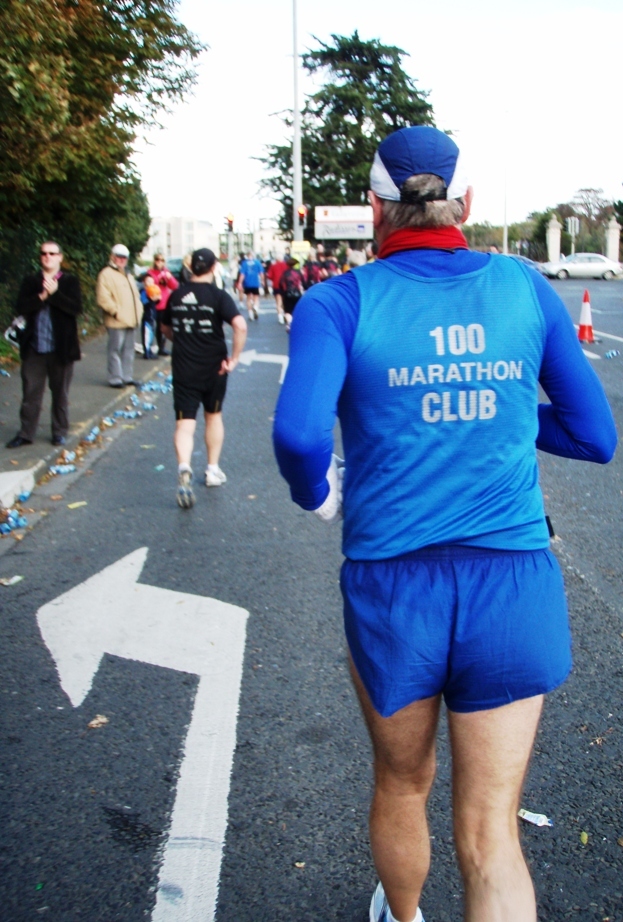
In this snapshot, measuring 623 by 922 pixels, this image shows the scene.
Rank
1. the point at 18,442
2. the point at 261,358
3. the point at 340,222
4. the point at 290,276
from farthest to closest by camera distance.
Answer: the point at 340,222 < the point at 290,276 < the point at 261,358 < the point at 18,442

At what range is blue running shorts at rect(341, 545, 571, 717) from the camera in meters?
1.96

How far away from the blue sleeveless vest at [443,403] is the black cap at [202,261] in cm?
532

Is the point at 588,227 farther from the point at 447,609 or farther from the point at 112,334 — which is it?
the point at 447,609

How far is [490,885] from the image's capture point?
1.97 m

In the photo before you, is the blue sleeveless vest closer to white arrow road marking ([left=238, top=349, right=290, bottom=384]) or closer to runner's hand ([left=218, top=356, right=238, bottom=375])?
runner's hand ([left=218, top=356, right=238, bottom=375])

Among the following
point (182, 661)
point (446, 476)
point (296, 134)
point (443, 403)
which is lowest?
point (182, 661)

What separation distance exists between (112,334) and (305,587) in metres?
8.81

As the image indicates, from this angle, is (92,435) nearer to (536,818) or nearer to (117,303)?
(117,303)

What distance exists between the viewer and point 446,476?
6.54ft

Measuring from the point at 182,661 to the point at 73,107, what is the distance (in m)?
12.4

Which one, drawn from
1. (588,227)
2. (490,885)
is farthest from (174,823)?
(588,227)

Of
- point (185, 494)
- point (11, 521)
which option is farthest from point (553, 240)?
point (11, 521)

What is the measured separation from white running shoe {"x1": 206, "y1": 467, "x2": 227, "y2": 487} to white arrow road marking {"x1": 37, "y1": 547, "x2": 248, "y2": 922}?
1790mm

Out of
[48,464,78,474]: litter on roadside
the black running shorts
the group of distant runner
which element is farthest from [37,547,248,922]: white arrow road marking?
the group of distant runner
